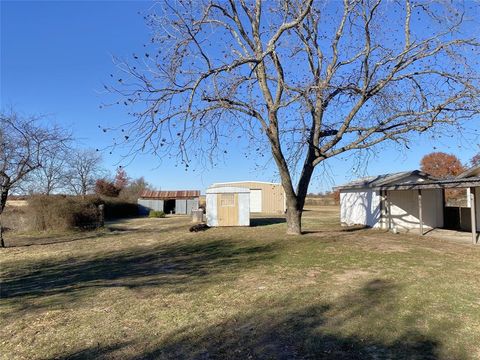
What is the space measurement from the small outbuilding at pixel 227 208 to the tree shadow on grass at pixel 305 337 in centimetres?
1597

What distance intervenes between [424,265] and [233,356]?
6.55m

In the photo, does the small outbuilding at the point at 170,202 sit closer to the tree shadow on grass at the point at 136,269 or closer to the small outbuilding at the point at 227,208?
the small outbuilding at the point at 227,208

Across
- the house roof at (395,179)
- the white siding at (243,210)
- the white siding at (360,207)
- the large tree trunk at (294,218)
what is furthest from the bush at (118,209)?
the house roof at (395,179)

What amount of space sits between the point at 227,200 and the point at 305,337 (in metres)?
17.6

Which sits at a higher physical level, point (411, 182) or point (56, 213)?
point (411, 182)

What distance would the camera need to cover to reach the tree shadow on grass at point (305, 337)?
429cm

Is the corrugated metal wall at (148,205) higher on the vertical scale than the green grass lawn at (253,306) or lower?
higher

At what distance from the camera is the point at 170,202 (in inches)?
1751

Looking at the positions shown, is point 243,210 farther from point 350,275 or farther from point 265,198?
point 265,198

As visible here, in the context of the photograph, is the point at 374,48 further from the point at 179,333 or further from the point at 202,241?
the point at 179,333

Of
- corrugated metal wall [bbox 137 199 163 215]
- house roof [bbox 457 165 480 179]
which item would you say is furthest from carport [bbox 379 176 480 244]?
corrugated metal wall [bbox 137 199 163 215]

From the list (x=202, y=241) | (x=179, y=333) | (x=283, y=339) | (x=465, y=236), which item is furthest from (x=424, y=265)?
(x=202, y=241)

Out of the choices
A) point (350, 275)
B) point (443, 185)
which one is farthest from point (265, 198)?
point (350, 275)

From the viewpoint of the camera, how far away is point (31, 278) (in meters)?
10.1
